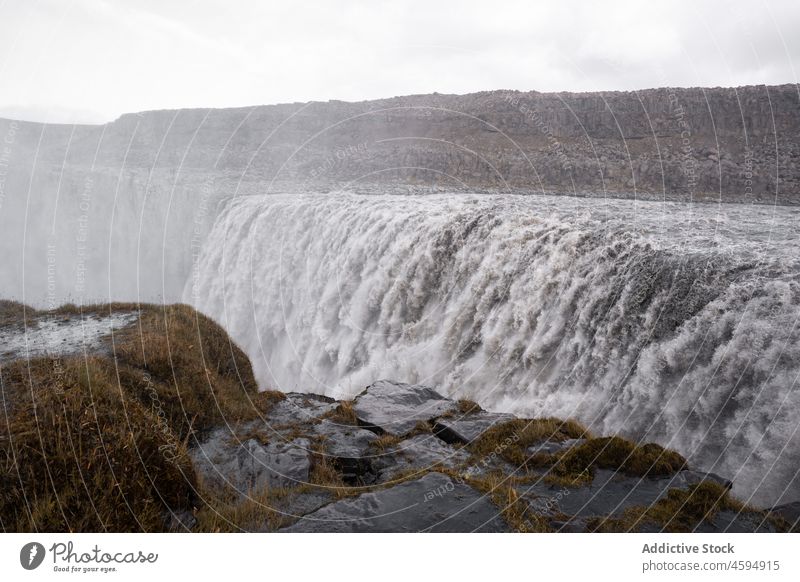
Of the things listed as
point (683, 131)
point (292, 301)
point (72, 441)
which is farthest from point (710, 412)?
point (683, 131)

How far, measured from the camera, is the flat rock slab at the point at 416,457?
557cm

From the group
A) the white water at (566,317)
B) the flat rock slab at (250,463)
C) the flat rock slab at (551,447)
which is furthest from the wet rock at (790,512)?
the flat rock slab at (250,463)

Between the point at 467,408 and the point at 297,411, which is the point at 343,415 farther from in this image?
the point at 467,408

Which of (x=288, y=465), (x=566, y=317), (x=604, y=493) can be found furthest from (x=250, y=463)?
(x=566, y=317)

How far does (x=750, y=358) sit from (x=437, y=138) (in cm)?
4281

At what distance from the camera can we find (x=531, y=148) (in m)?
43.9

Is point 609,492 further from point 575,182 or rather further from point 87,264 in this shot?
point 87,264

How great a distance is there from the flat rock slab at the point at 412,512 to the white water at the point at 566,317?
4.36 meters

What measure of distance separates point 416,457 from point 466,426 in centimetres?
117

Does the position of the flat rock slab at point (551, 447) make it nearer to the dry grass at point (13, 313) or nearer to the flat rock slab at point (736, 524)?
the flat rock slab at point (736, 524)

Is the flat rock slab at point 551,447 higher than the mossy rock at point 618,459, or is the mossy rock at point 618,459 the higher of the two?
the mossy rock at point 618,459

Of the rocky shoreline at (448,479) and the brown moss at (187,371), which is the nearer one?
the rocky shoreline at (448,479)

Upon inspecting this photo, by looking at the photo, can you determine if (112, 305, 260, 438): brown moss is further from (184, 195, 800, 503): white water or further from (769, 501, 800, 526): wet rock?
(769, 501, 800, 526): wet rock

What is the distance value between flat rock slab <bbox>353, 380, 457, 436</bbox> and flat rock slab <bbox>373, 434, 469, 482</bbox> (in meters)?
0.46
